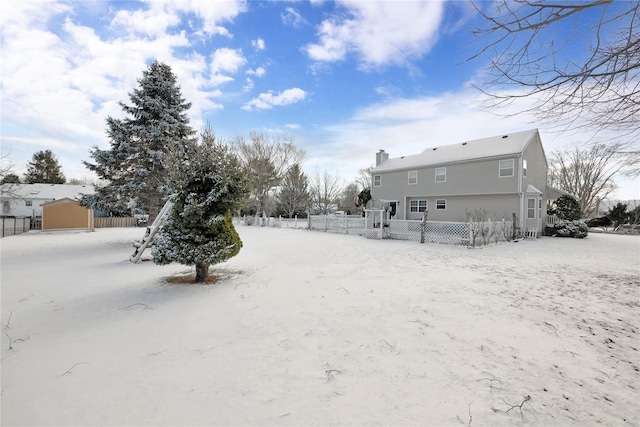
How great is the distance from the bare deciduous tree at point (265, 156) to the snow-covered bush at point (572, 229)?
23098 millimetres

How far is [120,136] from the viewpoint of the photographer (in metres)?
12.3

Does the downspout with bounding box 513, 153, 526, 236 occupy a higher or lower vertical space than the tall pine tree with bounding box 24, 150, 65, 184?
lower

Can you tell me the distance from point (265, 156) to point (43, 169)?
35.1 meters

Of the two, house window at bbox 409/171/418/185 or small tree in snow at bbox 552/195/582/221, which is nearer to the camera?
small tree in snow at bbox 552/195/582/221

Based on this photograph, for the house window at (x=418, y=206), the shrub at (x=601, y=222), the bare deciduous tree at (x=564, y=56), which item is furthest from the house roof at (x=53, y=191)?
the shrub at (x=601, y=222)

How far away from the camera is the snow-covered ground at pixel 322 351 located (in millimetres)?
2090

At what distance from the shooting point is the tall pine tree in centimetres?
3734

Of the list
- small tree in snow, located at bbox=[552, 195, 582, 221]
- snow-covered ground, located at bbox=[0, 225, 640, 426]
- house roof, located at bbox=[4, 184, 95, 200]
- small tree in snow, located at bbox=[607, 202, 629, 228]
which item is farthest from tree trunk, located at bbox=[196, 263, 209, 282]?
house roof, located at bbox=[4, 184, 95, 200]

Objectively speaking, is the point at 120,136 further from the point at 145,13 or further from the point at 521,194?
the point at 521,194

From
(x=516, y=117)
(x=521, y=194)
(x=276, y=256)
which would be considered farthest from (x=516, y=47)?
(x=521, y=194)

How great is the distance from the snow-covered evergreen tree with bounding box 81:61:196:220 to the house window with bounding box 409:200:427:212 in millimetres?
16271

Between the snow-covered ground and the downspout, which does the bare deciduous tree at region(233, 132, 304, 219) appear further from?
the snow-covered ground

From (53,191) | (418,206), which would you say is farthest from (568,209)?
(53,191)

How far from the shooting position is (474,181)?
17406mm
